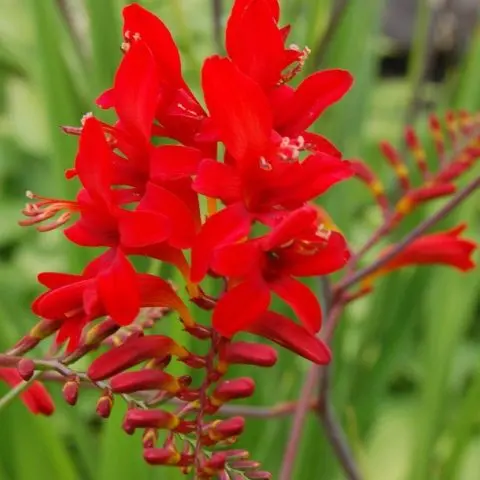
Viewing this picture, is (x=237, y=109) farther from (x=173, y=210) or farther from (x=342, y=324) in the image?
(x=342, y=324)

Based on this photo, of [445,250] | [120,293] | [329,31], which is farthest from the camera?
[329,31]

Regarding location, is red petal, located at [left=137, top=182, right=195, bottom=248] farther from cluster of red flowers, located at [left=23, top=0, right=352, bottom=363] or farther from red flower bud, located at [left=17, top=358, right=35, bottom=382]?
red flower bud, located at [left=17, top=358, right=35, bottom=382]

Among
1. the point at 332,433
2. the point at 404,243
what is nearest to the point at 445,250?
the point at 404,243

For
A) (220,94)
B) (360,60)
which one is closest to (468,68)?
(360,60)

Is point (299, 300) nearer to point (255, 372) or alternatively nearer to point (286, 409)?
point (286, 409)

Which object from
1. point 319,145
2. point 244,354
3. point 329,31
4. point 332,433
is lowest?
point 332,433
